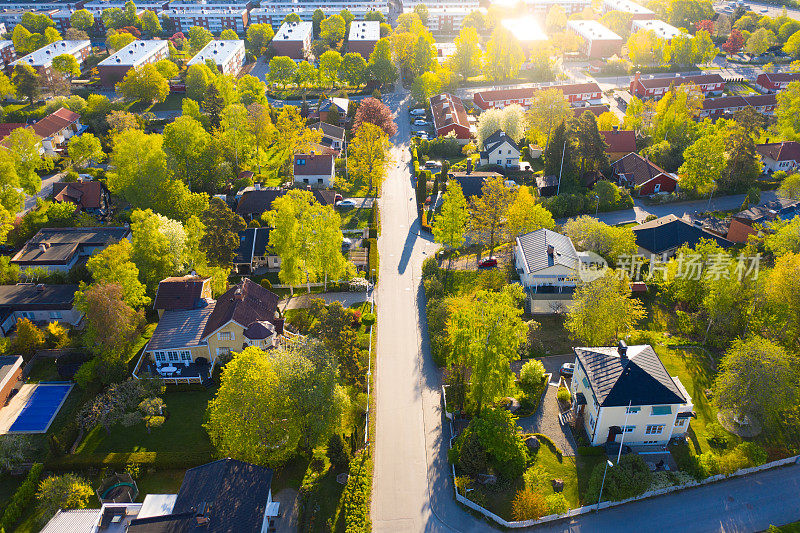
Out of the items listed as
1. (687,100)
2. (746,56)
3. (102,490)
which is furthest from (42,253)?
(746,56)

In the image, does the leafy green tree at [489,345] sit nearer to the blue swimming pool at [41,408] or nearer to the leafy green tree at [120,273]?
the leafy green tree at [120,273]

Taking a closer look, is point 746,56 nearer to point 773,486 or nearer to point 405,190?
point 405,190

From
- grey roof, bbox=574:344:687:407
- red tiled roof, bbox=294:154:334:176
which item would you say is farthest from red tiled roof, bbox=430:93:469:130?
grey roof, bbox=574:344:687:407

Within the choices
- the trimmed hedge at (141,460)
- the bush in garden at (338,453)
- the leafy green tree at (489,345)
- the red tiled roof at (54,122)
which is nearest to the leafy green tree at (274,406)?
the bush in garden at (338,453)

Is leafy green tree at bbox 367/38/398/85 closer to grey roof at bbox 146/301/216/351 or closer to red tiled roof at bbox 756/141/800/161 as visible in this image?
red tiled roof at bbox 756/141/800/161

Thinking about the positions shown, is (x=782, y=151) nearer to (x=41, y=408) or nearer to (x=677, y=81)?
(x=677, y=81)
